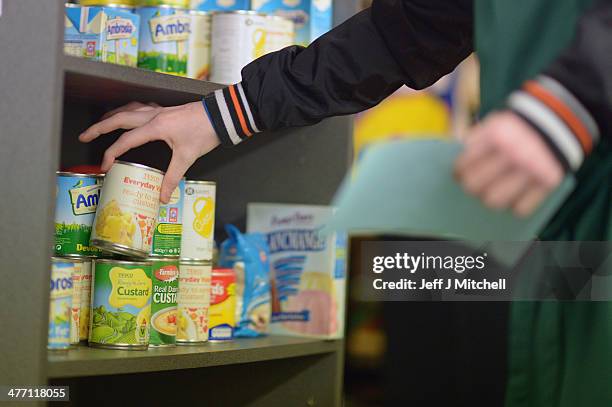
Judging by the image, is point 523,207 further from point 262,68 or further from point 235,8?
point 235,8

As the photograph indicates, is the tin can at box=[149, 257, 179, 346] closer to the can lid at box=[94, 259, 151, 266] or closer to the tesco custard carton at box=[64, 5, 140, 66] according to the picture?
the can lid at box=[94, 259, 151, 266]

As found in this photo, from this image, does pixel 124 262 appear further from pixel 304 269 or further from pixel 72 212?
pixel 304 269

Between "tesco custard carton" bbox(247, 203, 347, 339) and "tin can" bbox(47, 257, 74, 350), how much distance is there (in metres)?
0.60

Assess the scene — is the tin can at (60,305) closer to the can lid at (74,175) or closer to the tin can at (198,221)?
the can lid at (74,175)

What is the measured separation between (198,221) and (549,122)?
880 mm

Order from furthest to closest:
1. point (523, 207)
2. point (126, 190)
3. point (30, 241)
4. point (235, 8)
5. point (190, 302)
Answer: point (235, 8), point (190, 302), point (126, 190), point (30, 241), point (523, 207)

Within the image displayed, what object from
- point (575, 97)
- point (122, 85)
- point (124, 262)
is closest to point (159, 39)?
point (122, 85)

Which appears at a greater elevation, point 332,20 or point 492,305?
point 332,20

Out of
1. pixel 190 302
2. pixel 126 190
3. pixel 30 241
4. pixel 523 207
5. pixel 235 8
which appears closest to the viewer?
pixel 523 207

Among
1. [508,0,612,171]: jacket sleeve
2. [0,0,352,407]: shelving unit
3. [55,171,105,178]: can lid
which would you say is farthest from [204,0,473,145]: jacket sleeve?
[508,0,612,171]: jacket sleeve

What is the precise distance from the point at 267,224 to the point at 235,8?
452mm

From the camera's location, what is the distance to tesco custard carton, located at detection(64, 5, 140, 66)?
149cm

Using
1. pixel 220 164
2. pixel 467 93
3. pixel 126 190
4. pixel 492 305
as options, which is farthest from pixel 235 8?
pixel 467 93

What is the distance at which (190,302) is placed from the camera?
1.60 m
